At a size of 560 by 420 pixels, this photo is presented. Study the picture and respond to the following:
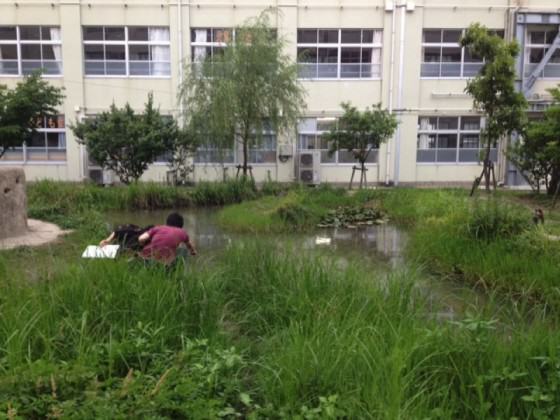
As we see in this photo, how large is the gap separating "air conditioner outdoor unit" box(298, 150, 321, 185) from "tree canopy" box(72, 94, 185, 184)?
20.9ft

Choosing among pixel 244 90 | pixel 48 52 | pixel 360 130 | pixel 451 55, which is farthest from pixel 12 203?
pixel 451 55

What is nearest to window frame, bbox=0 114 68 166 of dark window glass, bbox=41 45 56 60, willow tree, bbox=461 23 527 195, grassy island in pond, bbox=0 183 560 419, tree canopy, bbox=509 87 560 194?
dark window glass, bbox=41 45 56 60

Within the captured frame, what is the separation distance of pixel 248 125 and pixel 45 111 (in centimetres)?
594

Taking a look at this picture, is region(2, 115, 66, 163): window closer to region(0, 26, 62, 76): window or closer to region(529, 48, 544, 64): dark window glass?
region(0, 26, 62, 76): window

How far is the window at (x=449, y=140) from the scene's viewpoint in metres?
22.8

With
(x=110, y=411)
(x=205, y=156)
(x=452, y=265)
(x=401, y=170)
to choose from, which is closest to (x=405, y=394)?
(x=110, y=411)

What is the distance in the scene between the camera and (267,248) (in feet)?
16.5

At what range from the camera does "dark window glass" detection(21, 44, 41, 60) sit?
73.4 ft

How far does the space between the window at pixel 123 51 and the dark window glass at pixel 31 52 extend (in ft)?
6.88

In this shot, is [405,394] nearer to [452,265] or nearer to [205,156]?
[452,265]

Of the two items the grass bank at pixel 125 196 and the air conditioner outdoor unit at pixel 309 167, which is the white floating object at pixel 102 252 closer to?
the grass bank at pixel 125 196

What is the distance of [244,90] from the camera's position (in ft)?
51.6

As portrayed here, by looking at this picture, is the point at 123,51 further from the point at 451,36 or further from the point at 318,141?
the point at 451,36

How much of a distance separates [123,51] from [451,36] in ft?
48.3
